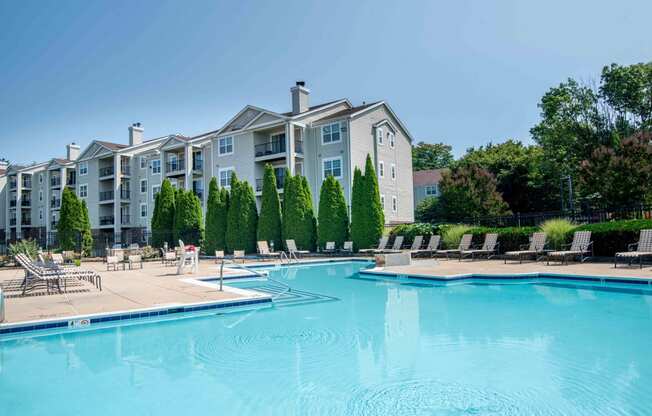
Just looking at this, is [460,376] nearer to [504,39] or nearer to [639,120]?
[504,39]

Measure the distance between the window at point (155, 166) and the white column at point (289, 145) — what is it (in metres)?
17.3

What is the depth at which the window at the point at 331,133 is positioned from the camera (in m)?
31.0

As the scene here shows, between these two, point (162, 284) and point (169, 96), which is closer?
point (162, 284)

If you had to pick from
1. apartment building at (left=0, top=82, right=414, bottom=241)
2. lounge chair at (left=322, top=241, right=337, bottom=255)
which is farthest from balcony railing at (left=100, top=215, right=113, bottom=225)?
lounge chair at (left=322, top=241, right=337, bottom=255)

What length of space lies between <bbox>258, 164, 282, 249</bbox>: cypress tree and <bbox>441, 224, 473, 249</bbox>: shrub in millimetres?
10407

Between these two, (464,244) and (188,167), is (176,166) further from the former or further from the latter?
(464,244)

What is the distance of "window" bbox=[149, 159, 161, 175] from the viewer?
4310cm

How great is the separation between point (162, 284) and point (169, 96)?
1098 centimetres

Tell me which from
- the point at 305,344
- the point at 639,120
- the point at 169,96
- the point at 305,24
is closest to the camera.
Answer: the point at 305,344

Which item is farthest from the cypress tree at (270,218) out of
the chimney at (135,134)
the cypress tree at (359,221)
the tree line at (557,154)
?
the chimney at (135,134)

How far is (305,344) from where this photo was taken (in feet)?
→ 22.7

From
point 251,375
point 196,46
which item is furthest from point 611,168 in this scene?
point 251,375

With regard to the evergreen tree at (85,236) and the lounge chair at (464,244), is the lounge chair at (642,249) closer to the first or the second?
the lounge chair at (464,244)

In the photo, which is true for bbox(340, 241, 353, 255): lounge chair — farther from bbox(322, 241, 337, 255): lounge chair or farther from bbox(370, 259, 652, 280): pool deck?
bbox(370, 259, 652, 280): pool deck
